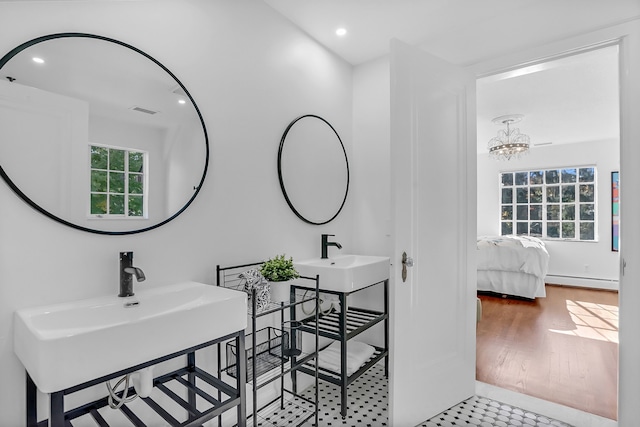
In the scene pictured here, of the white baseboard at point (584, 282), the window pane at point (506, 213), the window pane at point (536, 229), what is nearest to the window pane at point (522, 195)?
the window pane at point (506, 213)

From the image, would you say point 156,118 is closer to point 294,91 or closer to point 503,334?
point 294,91

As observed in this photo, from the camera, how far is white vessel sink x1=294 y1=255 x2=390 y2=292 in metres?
1.93

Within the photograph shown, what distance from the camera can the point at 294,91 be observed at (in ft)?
7.32

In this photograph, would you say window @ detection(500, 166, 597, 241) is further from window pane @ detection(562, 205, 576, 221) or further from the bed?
the bed

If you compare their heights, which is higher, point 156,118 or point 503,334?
point 156,118

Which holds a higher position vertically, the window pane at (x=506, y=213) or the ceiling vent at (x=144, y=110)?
the ceiling vent at (x=144, y=110)

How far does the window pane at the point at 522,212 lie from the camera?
6402 millimetres

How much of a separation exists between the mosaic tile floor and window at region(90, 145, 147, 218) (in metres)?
1.38

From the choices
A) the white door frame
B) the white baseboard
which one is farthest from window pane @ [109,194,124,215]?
the white baseboard

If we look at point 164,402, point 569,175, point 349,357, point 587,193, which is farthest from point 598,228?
point 164,402

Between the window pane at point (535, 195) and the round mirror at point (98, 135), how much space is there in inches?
262

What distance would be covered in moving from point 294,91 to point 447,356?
2021mm

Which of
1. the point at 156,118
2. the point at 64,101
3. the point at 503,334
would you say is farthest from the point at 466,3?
the point at 503,334

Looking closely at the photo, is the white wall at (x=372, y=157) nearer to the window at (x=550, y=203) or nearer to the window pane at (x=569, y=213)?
the window at (x=550, y=203)
